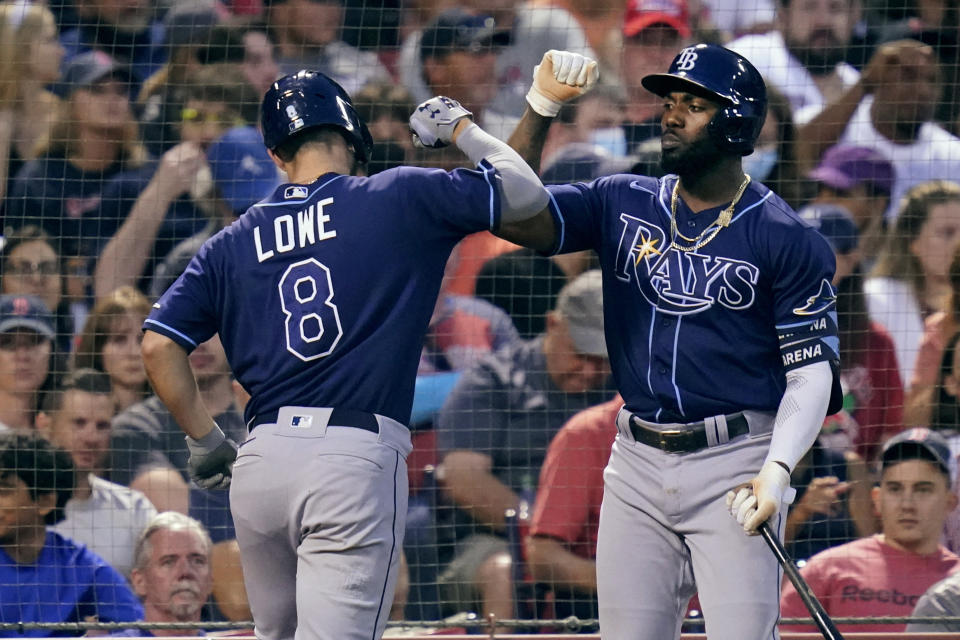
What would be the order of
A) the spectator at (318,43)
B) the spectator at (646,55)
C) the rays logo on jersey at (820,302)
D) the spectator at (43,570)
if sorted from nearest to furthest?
the rays logo on jersey at (820,302), the spectator at (43,570), the spectator at (646,55), the spectator at (318,43)

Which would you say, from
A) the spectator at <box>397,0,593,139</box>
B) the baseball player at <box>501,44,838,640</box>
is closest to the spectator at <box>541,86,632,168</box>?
the spectator at <box>397,0,593,139</box>

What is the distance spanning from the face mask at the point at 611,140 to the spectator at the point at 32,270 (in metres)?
2.56

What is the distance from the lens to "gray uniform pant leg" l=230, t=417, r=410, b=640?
343 centimetres

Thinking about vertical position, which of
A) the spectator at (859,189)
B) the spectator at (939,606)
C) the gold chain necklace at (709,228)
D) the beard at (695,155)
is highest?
the spectator at (859,189)

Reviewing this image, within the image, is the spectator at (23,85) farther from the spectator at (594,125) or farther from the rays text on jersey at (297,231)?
the rays text on jersey at (297,231)

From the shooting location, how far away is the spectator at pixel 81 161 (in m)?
6.63

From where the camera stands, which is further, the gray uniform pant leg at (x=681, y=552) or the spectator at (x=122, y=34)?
the spectator at (x=122, y=34)

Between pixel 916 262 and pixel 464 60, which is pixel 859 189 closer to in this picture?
pixel 916 262

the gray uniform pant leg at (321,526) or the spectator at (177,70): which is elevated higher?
the spectator at (177,70)

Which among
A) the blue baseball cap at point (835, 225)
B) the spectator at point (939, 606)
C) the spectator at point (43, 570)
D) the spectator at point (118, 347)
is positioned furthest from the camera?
the blue baseball cap at point (835, 225)

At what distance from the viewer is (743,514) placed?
3.44m

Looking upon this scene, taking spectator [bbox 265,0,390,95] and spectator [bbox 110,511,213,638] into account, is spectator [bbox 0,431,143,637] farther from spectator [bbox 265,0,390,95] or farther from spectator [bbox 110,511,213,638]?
spectator [bbox 265,0,390,95]

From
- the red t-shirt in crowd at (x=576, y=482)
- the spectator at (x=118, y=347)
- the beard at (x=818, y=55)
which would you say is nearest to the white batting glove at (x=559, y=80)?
the red t-shirt in crowd at (x=576, y=482)

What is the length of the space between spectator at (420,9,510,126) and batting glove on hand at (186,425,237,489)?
3332 mm
